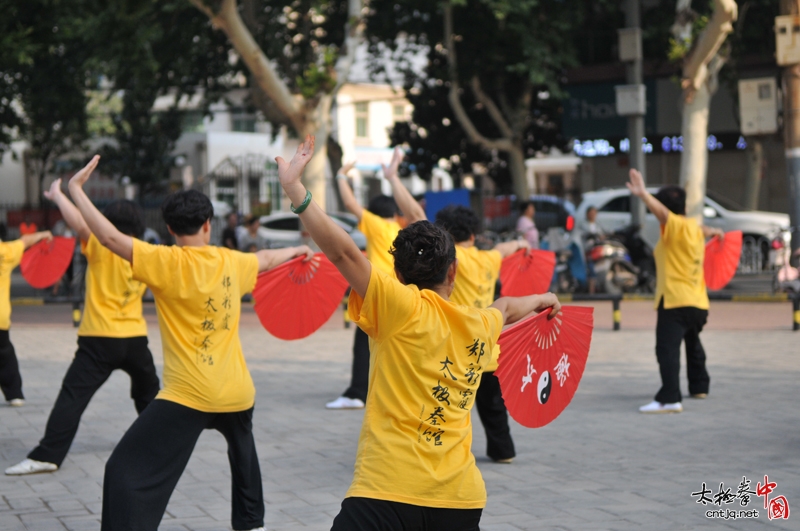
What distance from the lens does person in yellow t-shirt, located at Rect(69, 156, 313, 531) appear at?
4.29 meters

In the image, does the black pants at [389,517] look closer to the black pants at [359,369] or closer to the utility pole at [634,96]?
the black pants at [359,369]

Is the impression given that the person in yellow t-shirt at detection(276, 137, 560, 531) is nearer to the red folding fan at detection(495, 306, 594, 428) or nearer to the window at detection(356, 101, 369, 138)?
the red folding fan at detection(495, 306, 594, 428)

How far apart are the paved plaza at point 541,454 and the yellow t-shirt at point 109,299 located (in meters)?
0.89

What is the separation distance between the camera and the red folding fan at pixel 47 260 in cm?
845

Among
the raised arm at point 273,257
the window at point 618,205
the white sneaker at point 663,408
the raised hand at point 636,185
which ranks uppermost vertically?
the raised hand at point 636,185

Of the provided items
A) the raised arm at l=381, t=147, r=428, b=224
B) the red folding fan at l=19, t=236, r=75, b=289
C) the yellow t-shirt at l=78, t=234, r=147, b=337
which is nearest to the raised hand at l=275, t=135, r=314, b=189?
the yellow t-shirt at l=78, t=234, r=147, b=337

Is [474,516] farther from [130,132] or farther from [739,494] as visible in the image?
[130,132]

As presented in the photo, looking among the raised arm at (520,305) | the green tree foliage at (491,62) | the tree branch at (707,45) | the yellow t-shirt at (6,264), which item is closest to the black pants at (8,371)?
the yellow t-shirt at (6,264)

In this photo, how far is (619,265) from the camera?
17.8 meters

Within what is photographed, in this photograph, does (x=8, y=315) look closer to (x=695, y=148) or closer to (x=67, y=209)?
(x=67, y=209)

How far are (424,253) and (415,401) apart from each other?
0.46 meters

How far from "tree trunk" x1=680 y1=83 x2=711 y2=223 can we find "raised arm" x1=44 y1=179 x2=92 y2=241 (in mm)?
13916

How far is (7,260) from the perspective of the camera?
323 inches

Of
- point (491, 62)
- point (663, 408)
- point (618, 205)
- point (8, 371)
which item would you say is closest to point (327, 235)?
point (663, 408)
